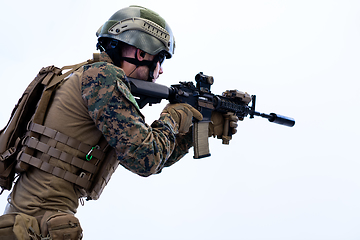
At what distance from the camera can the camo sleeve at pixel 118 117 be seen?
5.87 feet

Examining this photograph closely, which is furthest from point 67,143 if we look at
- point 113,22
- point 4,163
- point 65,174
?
point 113,22

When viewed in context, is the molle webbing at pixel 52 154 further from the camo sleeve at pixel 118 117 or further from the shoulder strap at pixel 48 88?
the camo sleeve at pixel 118 117

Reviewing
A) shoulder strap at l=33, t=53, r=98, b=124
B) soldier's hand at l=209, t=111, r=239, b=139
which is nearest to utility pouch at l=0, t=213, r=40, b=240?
shoulder strap at l=33, t=53, r=98, b=124

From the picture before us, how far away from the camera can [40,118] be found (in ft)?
6.26

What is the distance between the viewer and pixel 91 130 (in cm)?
196

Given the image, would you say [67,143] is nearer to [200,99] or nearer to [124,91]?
[124,91]

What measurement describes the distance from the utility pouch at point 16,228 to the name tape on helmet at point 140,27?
1171 millimetres

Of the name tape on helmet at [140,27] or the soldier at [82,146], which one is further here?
the name tape on helmet at [140,27]

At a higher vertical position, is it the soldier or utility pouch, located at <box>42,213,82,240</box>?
the soldier

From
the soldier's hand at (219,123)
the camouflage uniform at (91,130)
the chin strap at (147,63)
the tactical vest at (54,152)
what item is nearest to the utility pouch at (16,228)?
the camouflage uniform at (91,130)

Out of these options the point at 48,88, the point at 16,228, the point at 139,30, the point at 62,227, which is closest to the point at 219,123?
the point at 139,30

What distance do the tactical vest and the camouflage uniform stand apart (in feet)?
0.09

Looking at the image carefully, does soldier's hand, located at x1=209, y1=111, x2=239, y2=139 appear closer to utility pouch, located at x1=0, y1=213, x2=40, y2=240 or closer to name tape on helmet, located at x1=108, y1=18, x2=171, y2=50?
name tape on helmet, located at x1=108, y1=18, x2=171, y2=50

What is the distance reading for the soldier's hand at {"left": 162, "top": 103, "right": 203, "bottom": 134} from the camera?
2383mm
